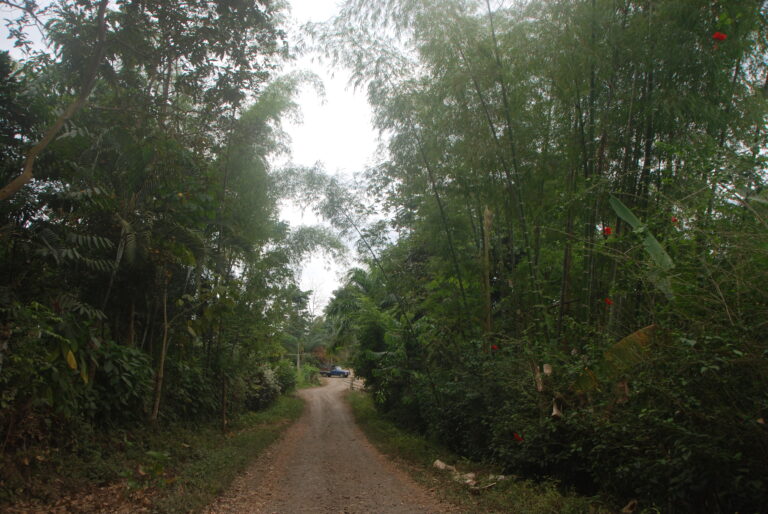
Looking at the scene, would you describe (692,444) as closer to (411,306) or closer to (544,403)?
(544,403)

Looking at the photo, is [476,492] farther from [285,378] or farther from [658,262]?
[285,378]

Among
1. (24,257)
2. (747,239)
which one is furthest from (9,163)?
(747,239)

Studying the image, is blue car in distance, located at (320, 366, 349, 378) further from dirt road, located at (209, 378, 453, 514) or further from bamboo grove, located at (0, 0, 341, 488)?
bamboo grove, located at (0, 0, 341, 488)

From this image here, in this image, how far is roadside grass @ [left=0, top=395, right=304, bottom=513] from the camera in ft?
15.5

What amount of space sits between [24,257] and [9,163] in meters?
0.92

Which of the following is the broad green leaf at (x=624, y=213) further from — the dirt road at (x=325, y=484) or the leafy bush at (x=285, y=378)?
the leafy bush at (x=285, y=378)

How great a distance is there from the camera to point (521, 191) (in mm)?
6277

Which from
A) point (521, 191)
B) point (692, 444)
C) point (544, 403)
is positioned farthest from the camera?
point (521, 191)

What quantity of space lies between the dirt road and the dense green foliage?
1.25m

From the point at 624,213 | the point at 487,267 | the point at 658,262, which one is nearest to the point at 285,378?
the point at 487,267

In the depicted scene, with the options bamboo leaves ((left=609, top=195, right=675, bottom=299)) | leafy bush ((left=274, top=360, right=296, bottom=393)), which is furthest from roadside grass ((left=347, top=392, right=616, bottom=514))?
leafy bush ((left=274, top=360, right=296, bottom=393))

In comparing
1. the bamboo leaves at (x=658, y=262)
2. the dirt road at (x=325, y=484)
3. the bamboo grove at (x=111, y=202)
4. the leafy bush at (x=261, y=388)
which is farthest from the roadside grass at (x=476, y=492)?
the leafy bush at (x=261, y=388)

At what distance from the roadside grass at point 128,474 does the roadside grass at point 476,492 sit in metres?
2.51

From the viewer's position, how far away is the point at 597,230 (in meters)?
5.46
